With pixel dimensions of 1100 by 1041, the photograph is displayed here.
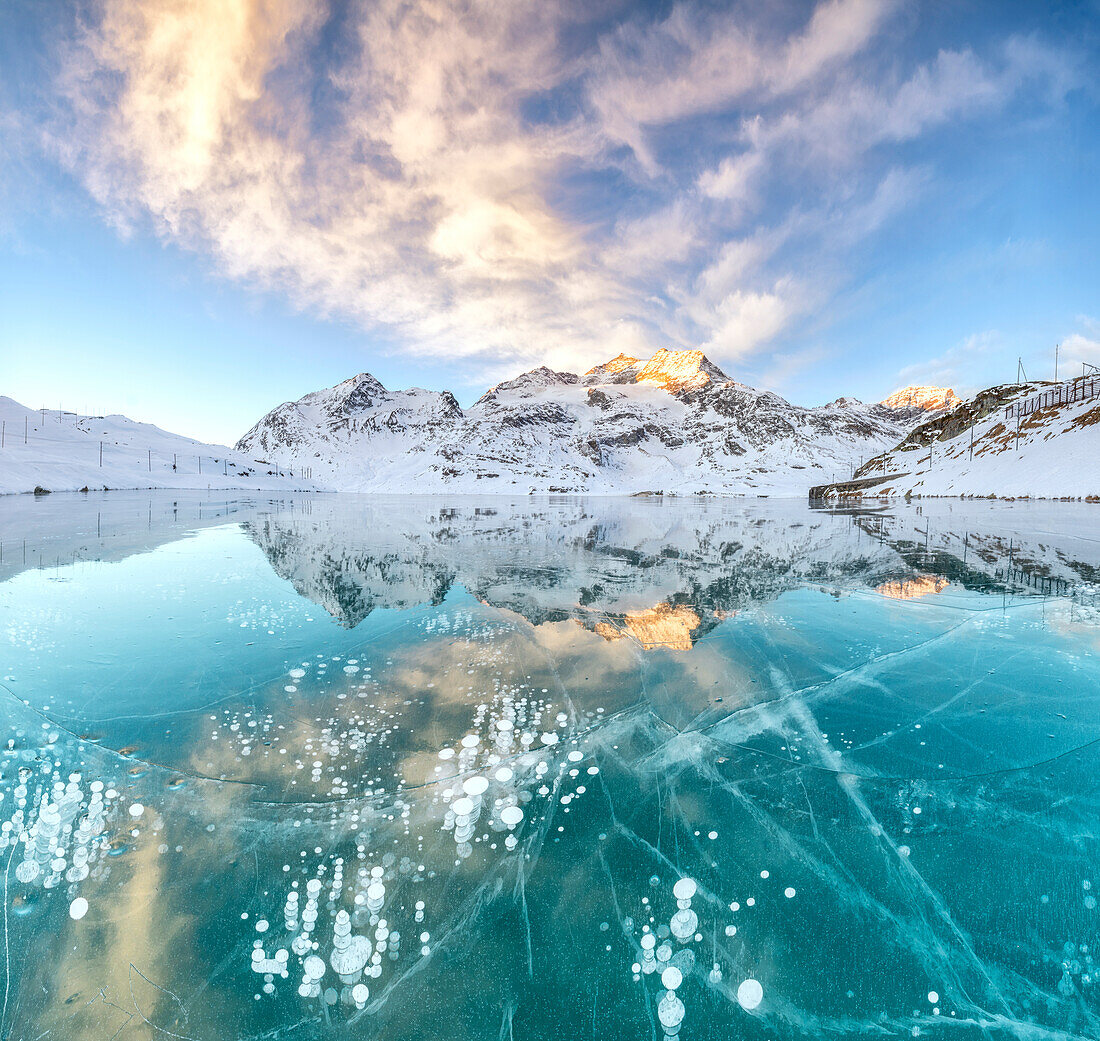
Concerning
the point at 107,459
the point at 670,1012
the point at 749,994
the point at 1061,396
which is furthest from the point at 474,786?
the point at 107,459

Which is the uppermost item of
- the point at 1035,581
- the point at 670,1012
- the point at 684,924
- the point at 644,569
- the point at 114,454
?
the point at 114,454

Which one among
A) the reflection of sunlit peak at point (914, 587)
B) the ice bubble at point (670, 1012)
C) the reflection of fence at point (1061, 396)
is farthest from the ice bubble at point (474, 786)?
the reflection of fence at point (1061, 396)

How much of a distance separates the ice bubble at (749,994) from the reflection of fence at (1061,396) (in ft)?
391

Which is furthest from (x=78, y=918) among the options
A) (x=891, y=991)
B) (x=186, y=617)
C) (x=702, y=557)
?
(x=702, y=557)

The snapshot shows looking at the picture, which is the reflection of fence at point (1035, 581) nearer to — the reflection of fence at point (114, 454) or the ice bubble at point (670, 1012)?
the ice bubble at point (670, 1012)

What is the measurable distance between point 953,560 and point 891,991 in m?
17.3

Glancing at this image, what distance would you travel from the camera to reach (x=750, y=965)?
2.88 m

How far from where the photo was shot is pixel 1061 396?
303 ft

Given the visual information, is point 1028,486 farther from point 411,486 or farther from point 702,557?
point 411,486

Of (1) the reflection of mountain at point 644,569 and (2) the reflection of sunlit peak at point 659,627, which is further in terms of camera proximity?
(1) the reflection of mountain at point 644,569

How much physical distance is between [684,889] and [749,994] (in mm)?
630

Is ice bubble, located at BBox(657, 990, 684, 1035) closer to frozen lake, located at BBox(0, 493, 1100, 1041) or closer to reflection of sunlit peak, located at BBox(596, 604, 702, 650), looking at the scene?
frozen lake, located at BBox(0, 493, 1100, 1041)

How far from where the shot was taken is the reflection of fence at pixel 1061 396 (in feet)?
285

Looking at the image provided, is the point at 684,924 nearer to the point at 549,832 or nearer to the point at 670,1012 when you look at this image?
the point at 670,1012
